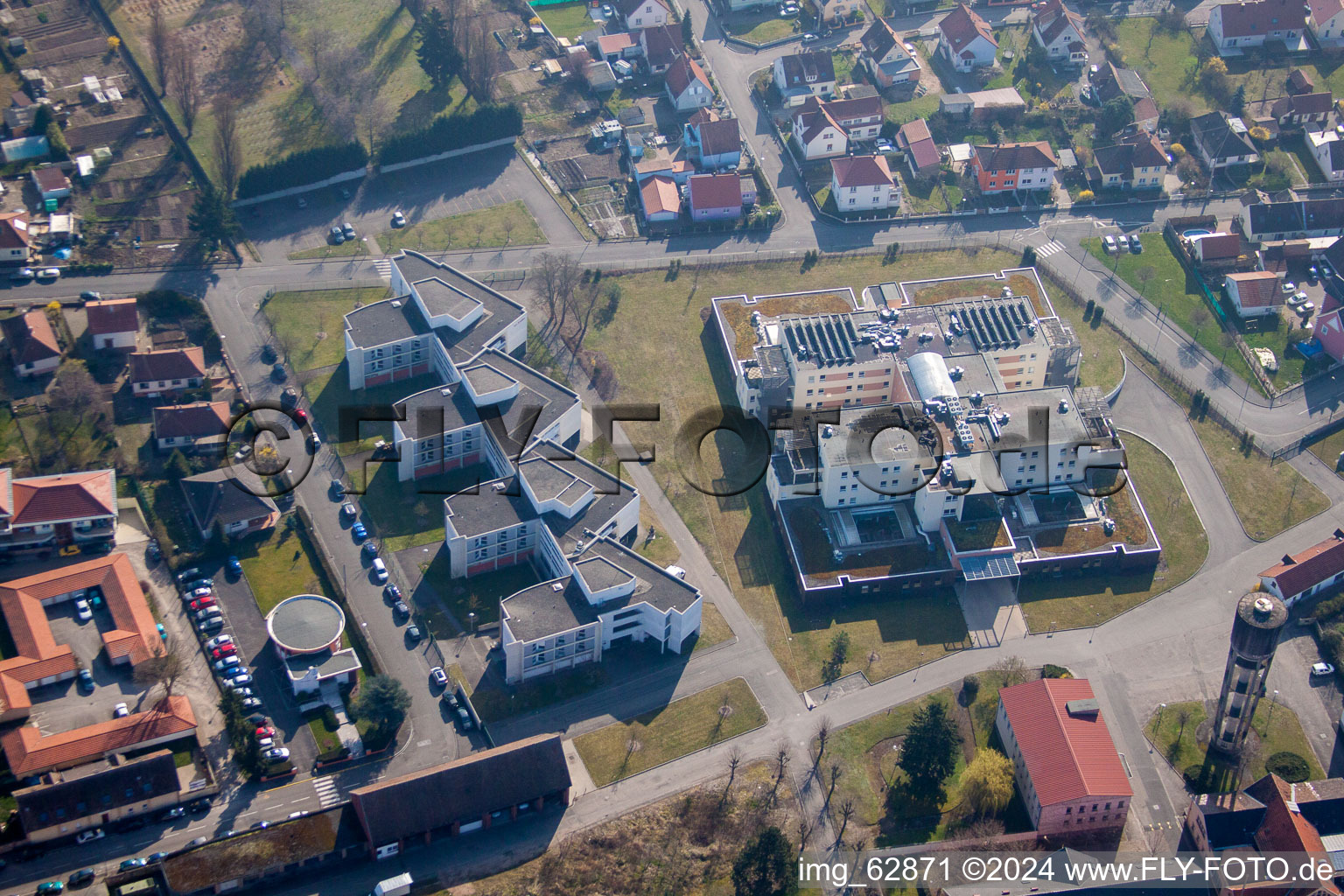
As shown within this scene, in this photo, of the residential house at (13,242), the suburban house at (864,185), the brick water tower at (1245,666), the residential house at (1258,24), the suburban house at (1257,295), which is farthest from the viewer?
the residential house at (1258,24)

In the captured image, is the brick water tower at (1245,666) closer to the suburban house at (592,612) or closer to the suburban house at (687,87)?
the suburban house at (592,612)

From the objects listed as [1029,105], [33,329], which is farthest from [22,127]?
[1029,105]

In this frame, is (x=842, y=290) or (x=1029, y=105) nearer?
(x=842, y=290)

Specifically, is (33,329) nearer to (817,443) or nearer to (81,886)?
(81,886)

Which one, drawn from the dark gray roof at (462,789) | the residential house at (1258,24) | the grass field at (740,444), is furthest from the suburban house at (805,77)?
the dark gray roof at (462,789)

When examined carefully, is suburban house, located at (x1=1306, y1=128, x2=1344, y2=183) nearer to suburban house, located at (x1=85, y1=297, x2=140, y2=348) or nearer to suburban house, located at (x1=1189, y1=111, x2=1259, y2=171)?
suburban house, located at (x1=1189, y1=111, x2=1259, y2=171)

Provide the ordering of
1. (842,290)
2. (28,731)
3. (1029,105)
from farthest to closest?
(1029,105) < (842,290) < (28,731)
